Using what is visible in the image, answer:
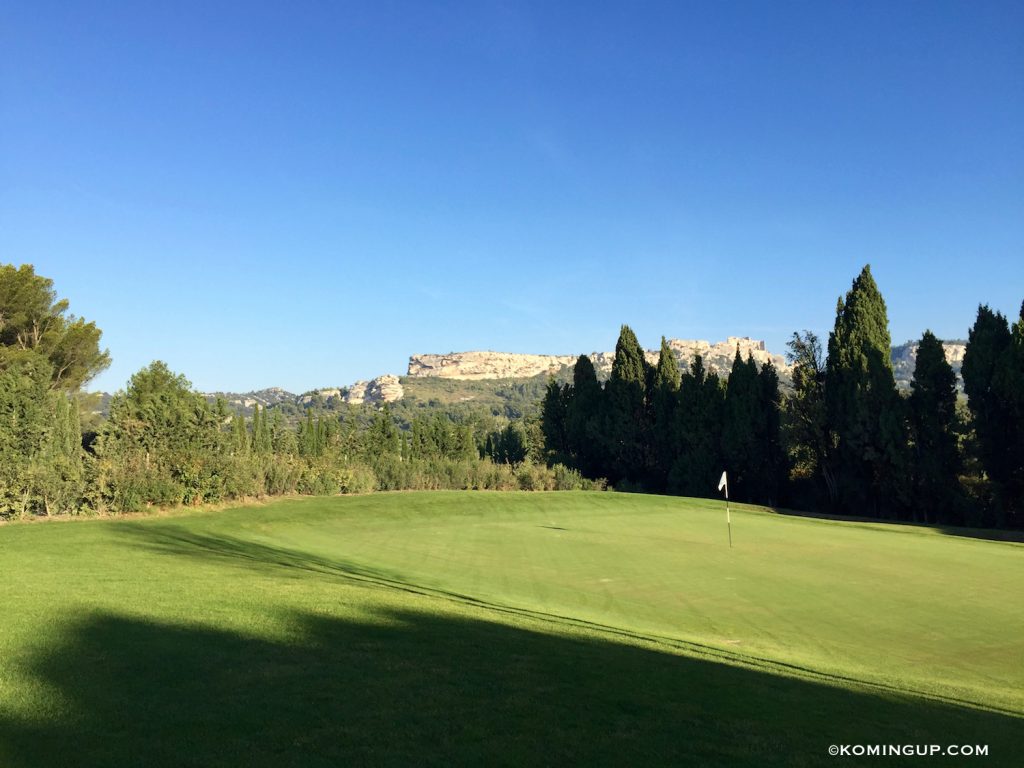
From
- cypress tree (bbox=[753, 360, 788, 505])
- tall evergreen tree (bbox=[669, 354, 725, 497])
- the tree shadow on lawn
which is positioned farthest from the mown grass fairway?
tall evergreen tree (bbox=[669, 354, 725, 497])

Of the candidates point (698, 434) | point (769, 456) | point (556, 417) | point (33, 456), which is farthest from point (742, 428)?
point (33, 456)

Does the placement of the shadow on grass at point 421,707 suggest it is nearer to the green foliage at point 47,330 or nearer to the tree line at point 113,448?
the tree line at point 113,448

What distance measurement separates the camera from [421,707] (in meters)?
5.84

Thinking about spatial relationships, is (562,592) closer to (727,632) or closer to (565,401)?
(727,632)

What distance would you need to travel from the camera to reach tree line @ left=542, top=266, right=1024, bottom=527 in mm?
36656

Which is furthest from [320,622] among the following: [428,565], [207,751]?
[428,565]

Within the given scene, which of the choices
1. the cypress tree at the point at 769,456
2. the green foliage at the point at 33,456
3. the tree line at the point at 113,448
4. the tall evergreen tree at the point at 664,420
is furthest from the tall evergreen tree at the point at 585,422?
the green foliage at the point at 33,456

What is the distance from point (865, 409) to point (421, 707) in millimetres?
40691

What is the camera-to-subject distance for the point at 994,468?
36.6m

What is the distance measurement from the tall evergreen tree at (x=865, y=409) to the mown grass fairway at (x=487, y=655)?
22.5 meters

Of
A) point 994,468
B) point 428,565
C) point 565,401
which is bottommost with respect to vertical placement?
point 428,565

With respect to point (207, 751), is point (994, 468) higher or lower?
higher

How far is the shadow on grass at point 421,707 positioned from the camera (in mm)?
4938

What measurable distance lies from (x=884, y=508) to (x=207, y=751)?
1749 inches
